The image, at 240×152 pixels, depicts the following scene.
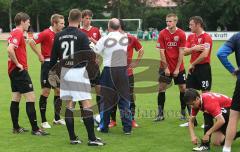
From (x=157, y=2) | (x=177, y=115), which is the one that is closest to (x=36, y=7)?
(x=157, y=2)

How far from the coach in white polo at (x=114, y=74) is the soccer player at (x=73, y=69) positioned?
827 mm

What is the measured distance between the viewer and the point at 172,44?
1015 cm

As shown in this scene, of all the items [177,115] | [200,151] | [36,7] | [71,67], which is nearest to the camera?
[200,151]

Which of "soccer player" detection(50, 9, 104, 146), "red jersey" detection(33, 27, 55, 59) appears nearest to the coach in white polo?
"soccer player" detection(50, 9, 104, 146)

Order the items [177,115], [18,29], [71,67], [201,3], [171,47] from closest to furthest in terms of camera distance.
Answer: [71,67] → [18,29] → [171,47] → [177,115] → [201,3]

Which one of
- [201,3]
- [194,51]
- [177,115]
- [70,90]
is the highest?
[201,3]

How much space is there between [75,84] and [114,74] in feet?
3.92

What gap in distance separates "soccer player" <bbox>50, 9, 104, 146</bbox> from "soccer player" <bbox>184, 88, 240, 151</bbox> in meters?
1.79

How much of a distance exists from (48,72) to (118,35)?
1.77m

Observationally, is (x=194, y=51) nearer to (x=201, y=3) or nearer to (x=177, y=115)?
(x=177, y=115)

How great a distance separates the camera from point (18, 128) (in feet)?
29.6

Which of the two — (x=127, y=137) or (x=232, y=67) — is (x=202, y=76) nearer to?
(x=127, y=137)

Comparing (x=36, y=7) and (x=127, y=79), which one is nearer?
(x=127, y=79)

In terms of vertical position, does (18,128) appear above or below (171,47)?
below
